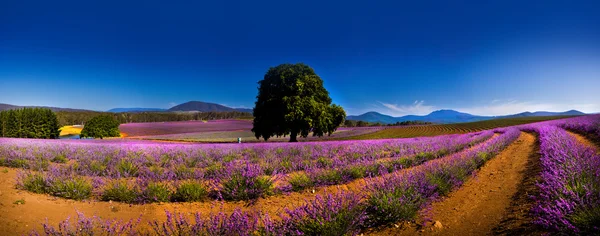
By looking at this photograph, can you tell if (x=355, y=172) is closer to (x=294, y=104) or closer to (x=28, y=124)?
(x=294, y=104)

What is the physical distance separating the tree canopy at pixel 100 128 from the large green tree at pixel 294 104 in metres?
40.4

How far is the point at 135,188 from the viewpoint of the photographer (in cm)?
489

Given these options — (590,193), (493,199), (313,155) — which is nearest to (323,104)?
(313,155)

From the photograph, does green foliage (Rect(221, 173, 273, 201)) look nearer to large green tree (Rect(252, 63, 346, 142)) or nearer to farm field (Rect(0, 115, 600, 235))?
farm field (Rect(0, 115, 600, 235))

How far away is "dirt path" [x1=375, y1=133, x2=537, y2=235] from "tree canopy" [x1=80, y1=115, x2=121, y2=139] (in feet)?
185

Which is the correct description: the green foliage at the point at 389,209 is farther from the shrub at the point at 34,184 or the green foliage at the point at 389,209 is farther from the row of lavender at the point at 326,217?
the shrub at the point at 34,184

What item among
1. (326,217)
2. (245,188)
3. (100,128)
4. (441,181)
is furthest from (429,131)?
(100,128)

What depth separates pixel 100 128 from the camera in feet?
151

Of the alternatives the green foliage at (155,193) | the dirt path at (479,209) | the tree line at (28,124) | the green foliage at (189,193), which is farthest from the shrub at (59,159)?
the tree line at (28,124)

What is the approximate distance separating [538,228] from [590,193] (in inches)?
30.4

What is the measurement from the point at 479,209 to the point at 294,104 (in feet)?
49.9

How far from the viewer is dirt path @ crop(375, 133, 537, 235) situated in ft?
11.2

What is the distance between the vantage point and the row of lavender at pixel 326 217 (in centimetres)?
281

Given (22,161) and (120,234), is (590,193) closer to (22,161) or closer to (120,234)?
(120,234)
